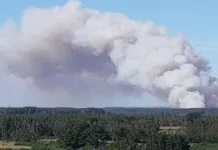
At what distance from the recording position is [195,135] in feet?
419

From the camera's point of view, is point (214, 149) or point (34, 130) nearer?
point (214, 149)

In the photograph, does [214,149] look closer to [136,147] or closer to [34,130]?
[136,147]

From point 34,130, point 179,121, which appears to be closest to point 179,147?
point 34,130

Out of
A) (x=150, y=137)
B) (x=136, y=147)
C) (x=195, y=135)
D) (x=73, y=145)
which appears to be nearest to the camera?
(x=136, y=147)

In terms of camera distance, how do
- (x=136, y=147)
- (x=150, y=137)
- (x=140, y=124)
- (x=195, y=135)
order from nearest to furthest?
(x=136, y=147) < (x=150, y=137) < (x=195, y=135) < (x=140, y=124)

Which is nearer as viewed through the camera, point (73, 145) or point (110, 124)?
point (73, 145)

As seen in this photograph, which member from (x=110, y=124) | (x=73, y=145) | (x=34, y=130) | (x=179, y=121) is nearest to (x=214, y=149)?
(x=73, y=145)

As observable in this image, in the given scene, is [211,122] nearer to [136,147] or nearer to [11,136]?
[136,147]

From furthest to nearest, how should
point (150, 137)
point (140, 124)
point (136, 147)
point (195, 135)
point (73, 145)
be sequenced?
point (140, 124) < point (195, 135) < point (73, 145) < point (150, 137) < point (136, 147)

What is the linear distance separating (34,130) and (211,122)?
2045 inches

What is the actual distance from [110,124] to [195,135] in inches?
1042

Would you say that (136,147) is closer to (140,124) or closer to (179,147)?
(179,147)

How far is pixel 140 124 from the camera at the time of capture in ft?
454

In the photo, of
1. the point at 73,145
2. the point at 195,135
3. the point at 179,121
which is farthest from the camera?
the point at 179,121
